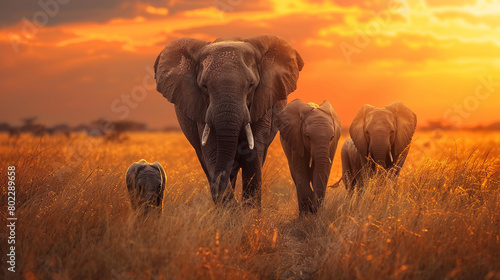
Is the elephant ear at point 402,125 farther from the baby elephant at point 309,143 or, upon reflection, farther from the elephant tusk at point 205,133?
the elephant tusk at point 205,133

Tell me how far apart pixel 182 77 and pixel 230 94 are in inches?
50.2

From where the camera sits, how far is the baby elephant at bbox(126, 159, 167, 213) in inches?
281

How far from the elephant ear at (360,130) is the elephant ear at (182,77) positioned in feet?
10.6

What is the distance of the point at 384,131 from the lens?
31.2 feet

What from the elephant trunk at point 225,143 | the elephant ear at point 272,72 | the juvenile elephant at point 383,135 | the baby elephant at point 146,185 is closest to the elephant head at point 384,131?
the juvenile elephant at point 383,135

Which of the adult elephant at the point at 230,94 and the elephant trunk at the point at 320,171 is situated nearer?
the adult elephant at the point at 230,94

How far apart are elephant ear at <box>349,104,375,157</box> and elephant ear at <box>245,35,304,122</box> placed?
1.74 meters

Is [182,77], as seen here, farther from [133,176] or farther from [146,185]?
[146,185]

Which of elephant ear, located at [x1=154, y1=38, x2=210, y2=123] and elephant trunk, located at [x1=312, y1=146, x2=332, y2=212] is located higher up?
elephant ear, located at [x1=154, y1=38, x2=210, y2=123]

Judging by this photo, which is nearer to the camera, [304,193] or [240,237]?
[240,237]

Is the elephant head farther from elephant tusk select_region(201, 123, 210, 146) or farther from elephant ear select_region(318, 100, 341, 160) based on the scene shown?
elephant tusk select_region(201, 123, 210, 146)

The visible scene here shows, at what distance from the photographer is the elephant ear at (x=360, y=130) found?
9883 millimetres

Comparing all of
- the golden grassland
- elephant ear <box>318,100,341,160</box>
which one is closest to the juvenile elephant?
elephant ear <box>318,100,341,160</box>

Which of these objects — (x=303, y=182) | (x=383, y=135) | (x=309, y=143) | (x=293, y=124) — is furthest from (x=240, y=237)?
(x=383, y=135)
